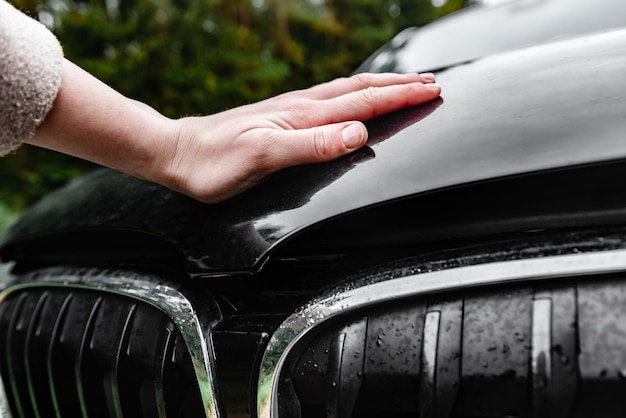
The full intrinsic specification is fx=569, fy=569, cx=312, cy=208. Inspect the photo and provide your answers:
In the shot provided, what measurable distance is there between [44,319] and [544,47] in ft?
3.83

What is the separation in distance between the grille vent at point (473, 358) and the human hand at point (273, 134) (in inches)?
12.4

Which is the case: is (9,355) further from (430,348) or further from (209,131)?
(430,348)

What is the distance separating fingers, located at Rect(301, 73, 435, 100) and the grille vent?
510mm

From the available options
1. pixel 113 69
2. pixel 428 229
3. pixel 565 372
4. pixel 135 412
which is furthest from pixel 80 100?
pixel 113 69

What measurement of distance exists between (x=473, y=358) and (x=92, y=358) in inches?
29.1

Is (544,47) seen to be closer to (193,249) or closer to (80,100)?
(193,249)

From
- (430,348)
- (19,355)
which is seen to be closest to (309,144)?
(430,348)

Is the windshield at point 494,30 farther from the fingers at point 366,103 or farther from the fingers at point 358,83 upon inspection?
the fingers at point 366,103

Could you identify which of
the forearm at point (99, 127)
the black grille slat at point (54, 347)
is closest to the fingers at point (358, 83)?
the forearm at point (99, 127)

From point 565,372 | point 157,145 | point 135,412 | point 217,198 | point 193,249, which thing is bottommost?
point 135,412

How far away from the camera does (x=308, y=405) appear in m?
0.86

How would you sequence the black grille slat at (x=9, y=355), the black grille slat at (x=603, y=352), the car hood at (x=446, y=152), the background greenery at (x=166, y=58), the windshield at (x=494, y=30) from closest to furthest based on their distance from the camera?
the black grille slat at (x=603, y=352) < the car hood at (x=446, y=152) < the black grille slat at (x=9, y=355) < the windshield at (x=494, y=30) < the background greenery at (x=166, y=58)

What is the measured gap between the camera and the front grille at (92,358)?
98 centimetres

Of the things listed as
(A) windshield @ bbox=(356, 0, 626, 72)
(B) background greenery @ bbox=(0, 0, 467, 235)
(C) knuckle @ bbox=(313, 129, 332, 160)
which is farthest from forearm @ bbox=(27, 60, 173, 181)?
(B) background greenery @ bbox=(0, 0, 467, 235)
